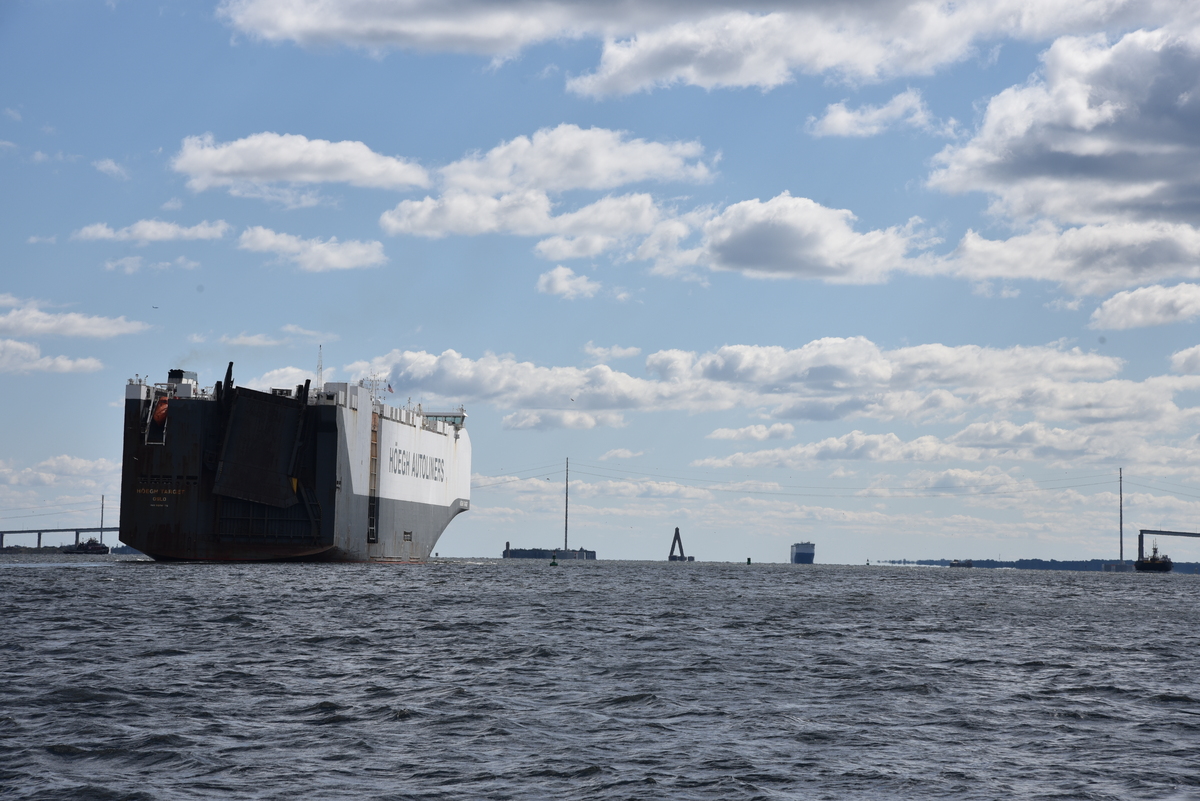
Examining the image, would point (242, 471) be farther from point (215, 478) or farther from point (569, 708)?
point (569, 708)

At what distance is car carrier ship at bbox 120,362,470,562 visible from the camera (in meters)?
72.2

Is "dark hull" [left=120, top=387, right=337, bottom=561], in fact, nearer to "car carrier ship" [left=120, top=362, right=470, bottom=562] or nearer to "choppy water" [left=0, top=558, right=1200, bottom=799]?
"car carrier ship" [left=120, top=362, right=470, bottom=562]

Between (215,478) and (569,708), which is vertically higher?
(215,478)

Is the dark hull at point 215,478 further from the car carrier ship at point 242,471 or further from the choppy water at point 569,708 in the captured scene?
the choppy water at point 569,708

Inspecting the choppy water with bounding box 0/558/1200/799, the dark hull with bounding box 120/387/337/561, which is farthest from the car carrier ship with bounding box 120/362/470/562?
the choppy water with bounding box 0/558/1200/799

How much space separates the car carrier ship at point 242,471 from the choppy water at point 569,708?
99.9 ft

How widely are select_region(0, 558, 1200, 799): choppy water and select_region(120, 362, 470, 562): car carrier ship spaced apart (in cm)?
3046

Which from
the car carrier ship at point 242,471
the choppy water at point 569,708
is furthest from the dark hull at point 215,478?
the choppy water at point 569,708

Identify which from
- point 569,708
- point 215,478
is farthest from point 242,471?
point 569,708

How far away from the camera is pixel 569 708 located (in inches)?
821

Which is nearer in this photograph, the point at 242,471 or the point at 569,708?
the point at 569,708

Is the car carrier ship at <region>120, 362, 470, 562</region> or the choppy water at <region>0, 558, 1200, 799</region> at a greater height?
the car carrier ship at <region>120, 362, 470, 562</region>

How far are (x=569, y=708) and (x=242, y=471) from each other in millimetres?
56199

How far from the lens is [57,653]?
27.0m
